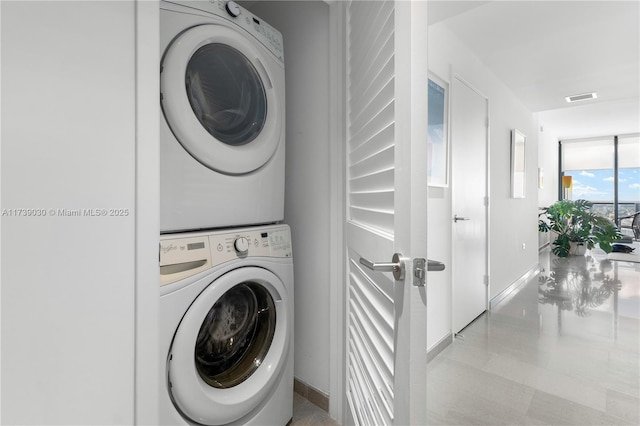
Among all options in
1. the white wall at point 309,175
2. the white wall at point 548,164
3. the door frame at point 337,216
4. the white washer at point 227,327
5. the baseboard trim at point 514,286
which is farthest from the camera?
the white wall at point 548,164

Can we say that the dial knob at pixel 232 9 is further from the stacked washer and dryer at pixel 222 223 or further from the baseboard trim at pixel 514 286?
the baseboard trim at pixel 514 286

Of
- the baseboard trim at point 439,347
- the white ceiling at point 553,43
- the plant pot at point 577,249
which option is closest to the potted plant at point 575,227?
the plant pot at point 577,249

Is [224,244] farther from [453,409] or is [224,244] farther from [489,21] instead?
[489,21]

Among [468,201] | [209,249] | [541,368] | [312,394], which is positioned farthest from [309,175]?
[541,368]

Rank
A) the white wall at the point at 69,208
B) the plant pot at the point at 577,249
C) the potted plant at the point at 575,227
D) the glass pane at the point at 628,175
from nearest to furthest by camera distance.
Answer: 1. the white wall at the point at 69,208
2. the potted plant at the point at 575,227
3. the plant pot at the point at 577,249
4. the glass pane at the point at 628,175

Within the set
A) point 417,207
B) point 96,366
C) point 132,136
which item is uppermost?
point 132,136

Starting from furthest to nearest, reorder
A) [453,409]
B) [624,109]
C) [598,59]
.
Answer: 1. [624,109]
2. [598,59]
3. [453,409]

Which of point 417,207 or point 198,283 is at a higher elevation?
point 417,207

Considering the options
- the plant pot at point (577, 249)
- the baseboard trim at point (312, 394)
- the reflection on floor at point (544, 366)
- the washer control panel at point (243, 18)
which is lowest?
the reflection on floor at point (544, 366)

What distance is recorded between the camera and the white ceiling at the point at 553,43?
2.18 metres

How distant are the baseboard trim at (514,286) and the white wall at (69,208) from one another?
328cm

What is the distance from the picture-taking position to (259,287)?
129 centimetres

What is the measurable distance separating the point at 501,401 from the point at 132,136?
6.74ft

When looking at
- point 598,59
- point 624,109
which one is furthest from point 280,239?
point 624,109
